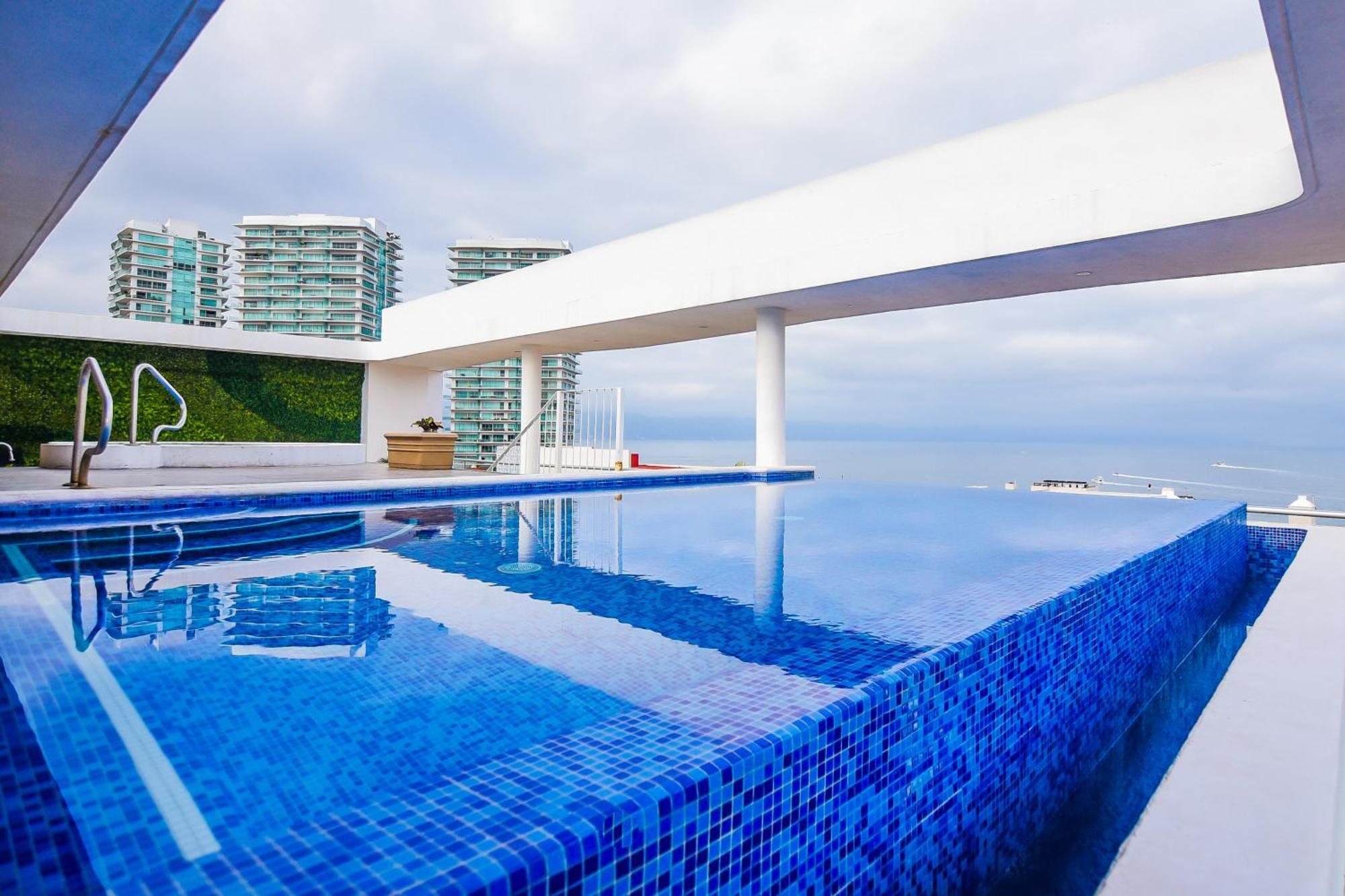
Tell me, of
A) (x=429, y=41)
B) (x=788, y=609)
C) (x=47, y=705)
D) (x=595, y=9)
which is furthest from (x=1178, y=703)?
(x=429, y=41)

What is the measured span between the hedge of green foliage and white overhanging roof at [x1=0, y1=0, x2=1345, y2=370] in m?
0.79

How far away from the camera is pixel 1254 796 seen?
5.21 feet

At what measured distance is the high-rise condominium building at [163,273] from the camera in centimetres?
5259

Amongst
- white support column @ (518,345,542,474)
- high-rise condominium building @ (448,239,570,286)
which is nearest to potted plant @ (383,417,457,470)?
white support column @ (518,345,542,474)

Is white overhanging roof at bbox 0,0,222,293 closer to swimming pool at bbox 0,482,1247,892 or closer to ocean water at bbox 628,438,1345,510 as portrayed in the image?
swimming pool at bbox 0,482,1247,892

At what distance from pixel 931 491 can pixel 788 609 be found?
6503 millimetres

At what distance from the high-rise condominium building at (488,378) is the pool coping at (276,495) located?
2824 centimetres

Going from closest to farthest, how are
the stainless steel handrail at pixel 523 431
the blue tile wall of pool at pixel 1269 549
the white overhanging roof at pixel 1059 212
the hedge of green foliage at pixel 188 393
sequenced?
1. the white overhanging roof at pixel 1059 212
2. the blue tile wall of pool at pixel 1269 549
3. the stainless steel handrail at pixel 523 431
4. the hedge of green foliage at pixel 188 393

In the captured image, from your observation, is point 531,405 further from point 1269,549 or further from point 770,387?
point 1269,549

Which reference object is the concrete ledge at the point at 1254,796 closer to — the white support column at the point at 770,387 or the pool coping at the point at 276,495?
the pool coping at the point at 276,495

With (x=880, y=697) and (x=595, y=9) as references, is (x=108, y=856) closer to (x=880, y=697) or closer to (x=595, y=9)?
(x=880, y=697)

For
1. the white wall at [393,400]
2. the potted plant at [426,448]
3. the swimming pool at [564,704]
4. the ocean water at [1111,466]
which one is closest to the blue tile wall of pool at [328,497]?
the swimming pool at [564,704]

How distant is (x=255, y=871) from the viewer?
1037mm

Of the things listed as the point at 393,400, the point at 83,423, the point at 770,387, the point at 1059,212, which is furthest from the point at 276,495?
the point at 393,400
